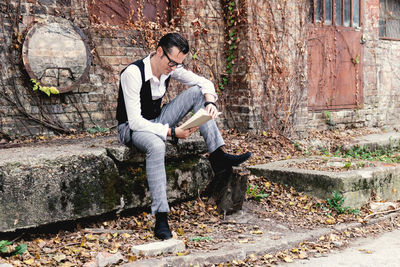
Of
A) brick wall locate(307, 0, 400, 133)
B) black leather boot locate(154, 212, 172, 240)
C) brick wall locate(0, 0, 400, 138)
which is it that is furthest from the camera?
brick wall locate(307, 0, 400, 133)

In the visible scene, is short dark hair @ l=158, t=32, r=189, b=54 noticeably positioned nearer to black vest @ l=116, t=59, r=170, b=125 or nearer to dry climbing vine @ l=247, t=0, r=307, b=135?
black vest @ l=116, t=59, r=170, b=125

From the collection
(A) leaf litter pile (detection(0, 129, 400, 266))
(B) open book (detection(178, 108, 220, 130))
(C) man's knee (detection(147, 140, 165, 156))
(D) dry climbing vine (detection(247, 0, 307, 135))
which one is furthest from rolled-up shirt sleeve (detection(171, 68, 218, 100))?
(D) dry climbing vine (detection(247, 0, 307, 135))

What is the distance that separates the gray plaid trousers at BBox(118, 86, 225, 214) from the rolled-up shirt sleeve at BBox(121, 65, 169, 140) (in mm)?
49

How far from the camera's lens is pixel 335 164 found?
16.2 ft

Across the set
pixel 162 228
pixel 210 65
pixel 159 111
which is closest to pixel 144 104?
pixel 159 111

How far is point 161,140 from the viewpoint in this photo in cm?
350

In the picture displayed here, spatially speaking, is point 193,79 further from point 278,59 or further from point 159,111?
point 278,59

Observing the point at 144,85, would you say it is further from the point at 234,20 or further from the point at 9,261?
the point at 234,20

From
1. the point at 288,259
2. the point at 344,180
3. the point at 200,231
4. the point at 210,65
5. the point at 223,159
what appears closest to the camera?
the point at 288,259

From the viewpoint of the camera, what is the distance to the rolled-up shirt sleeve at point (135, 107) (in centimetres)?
351

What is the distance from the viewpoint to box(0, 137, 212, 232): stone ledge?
10.5ft

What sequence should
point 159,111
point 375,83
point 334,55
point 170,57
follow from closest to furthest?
point 170,57, point 159,111, point 334,55, point 375,83

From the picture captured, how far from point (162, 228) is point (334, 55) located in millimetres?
5629

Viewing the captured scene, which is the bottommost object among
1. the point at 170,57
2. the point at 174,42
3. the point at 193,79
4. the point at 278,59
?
the point at 193,79
